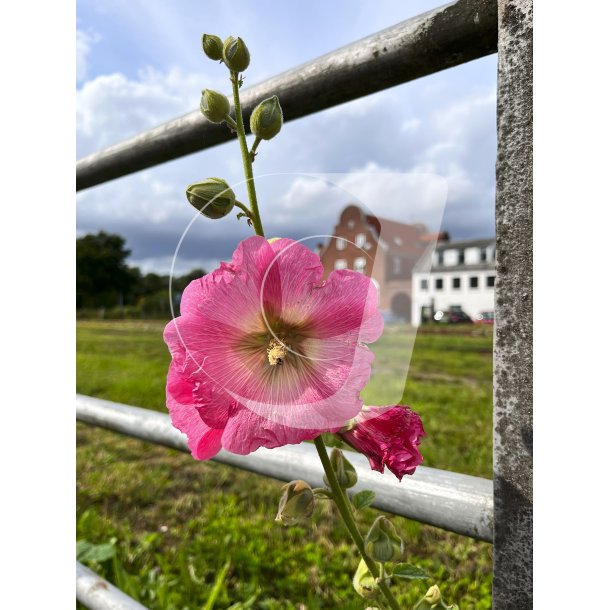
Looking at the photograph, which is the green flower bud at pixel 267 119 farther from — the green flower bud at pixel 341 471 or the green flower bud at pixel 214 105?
the green flower bud at pixel 341 471

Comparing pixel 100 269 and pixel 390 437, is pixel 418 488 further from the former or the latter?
pixel 100 269

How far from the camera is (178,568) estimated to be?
1.27m

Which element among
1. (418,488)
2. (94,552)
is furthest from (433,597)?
(94,552)

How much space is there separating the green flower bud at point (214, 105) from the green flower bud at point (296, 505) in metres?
0.26

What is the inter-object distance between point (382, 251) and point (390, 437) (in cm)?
11

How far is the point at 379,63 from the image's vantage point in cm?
48

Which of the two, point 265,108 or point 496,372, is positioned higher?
point 265,108

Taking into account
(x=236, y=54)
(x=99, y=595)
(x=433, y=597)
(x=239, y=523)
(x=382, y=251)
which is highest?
(x=236, y=54)

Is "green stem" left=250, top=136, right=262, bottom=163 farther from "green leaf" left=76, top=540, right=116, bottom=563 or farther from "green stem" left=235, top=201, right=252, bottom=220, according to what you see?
"green leaf" left=76, top=540, right=116, bottom=563

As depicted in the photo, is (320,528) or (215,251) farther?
(320,528)
